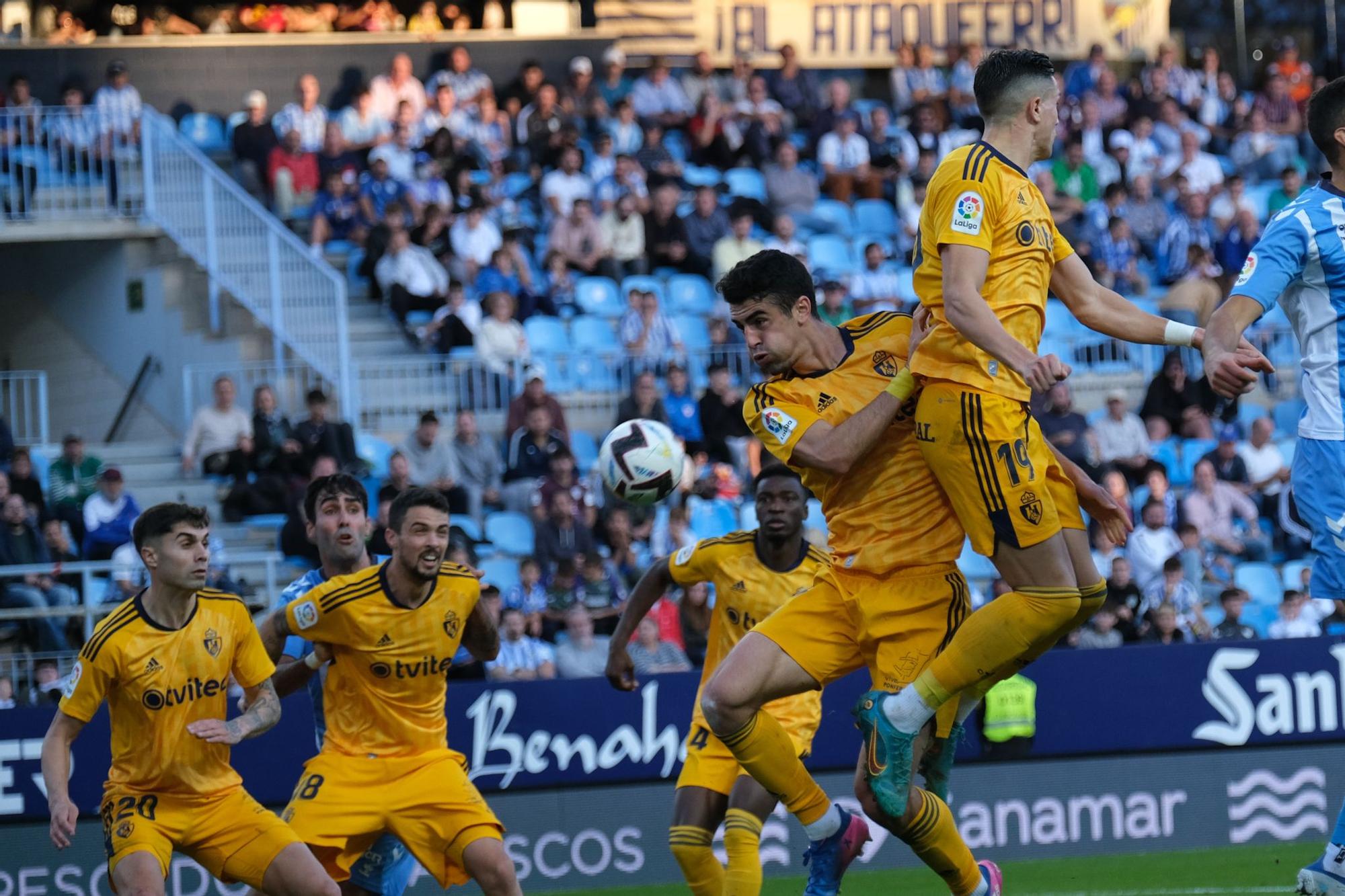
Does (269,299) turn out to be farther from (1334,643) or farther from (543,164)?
(1334,643)

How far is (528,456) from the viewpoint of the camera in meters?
14.6

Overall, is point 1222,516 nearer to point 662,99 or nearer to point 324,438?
point 324,438

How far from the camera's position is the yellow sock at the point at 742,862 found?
7672mm

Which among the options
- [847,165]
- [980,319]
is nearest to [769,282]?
[980,319]

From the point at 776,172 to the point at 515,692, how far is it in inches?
380

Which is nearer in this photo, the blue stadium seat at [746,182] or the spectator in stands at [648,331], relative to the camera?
the spectator in stands at [648,331]

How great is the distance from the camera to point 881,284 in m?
17.1

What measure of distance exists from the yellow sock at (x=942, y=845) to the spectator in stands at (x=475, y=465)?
26.8 ft

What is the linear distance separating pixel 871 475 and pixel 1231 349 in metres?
1.38

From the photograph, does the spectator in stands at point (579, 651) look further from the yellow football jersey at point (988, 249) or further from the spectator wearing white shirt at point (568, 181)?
the yellow football jersey at point (988, 249)

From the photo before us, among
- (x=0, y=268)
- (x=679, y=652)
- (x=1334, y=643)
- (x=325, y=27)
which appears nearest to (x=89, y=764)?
(x=679, y=652)

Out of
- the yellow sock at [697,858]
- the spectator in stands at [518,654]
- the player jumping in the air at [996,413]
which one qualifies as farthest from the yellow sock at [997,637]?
the spectator in stands at [518,654]

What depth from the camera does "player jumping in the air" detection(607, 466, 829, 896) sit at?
7809 mm

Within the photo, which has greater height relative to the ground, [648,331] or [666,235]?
[666,235]
